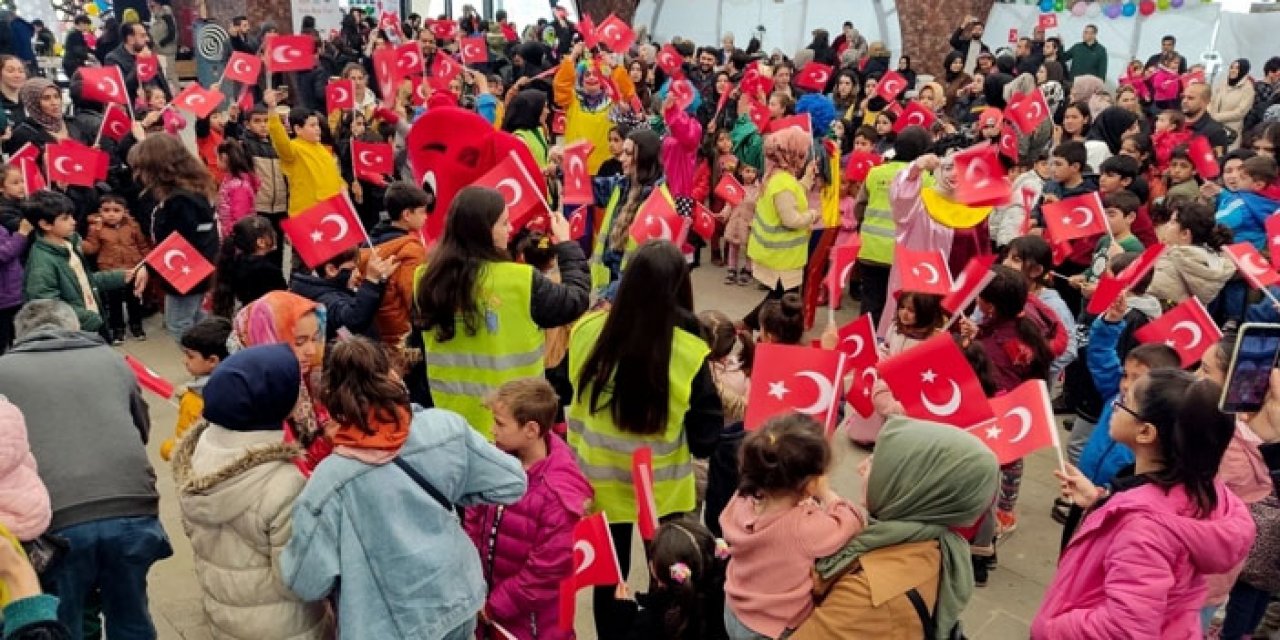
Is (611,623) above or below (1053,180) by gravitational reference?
below

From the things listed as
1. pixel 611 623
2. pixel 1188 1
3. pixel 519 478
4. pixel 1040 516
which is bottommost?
pixel 1040 516

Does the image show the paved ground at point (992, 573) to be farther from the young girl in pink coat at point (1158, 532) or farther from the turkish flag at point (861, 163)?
the turkish flag at point (861, 163)

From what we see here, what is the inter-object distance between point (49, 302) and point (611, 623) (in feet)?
7.63

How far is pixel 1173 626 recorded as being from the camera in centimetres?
270

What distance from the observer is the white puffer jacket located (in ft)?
8.55

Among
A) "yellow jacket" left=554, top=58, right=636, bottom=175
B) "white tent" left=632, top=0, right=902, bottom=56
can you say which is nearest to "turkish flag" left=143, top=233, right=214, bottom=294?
"yellow jacket" left=554, top=58, right=636, bottom=175

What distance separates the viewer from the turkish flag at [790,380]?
3596mm

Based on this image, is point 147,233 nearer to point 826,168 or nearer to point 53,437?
point 53,437

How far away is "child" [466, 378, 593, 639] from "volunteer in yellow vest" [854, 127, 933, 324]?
4.06m

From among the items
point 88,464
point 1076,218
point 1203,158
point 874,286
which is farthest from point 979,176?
point 88,464

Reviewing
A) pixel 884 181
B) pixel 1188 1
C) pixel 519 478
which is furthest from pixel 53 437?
pixel 1188 1

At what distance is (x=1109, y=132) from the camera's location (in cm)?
877

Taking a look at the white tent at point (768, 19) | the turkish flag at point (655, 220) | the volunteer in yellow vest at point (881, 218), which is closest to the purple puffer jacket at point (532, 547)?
the turkish flag at point (655, 220)

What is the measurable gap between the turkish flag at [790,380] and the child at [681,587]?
0.78 metres
